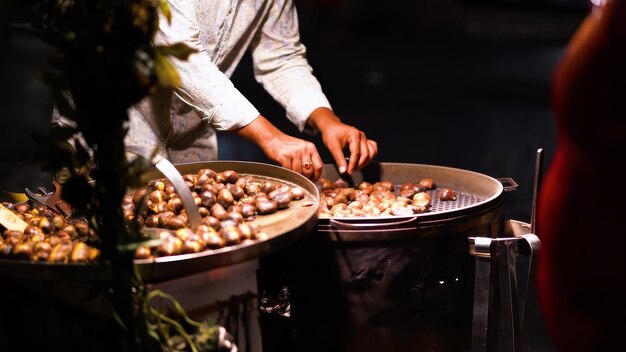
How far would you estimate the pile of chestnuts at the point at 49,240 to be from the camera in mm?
2027

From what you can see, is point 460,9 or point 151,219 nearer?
point 151,219

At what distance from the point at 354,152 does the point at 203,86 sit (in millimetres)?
641

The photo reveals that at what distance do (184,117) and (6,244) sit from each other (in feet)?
4.97

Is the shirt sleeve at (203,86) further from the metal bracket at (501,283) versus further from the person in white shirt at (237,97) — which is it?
the metal bracket at (501,283)

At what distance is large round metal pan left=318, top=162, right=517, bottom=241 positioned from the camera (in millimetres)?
2457

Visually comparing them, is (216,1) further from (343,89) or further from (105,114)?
(343,89)

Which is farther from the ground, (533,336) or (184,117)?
(184,117)

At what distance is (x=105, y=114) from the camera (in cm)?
177

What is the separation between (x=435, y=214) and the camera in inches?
97.5

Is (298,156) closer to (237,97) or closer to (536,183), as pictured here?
(237,97)

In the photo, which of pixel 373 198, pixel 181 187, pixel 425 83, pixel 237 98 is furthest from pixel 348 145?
pixel 425 83

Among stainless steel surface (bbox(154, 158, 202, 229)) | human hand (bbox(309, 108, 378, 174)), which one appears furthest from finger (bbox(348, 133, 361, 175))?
stainless steel surface (bbox(154, 158, 202, 229))

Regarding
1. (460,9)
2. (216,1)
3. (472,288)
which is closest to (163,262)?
(472,288)

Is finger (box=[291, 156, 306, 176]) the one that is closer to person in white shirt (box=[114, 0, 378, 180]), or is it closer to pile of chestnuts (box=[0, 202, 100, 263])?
person in white shirt (box=[114, 0, 378, 180])
